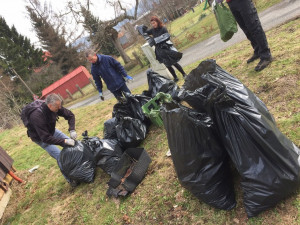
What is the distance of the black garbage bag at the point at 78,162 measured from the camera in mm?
3451

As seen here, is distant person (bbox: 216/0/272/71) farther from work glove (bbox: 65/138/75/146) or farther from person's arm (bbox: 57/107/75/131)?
work glove (bbox: 65/138/75/146)

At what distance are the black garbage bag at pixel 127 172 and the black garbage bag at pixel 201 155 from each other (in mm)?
1101

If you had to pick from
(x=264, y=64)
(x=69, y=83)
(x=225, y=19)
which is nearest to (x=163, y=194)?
(x=264, y=64)

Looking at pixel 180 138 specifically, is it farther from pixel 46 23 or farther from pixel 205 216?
pixel 46 23

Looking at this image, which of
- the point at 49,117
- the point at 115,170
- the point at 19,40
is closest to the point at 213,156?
the point at 115,170

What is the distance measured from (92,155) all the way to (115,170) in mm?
585

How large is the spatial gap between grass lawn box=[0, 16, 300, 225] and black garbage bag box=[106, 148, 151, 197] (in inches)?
3.4

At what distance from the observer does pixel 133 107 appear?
4.07 m

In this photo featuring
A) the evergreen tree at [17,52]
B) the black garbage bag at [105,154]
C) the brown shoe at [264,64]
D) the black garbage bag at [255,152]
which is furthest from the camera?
the evergreen tree at [17,52]

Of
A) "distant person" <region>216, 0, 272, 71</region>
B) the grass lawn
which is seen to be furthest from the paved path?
"distant person" <region>216, 0, 272, 71</region>

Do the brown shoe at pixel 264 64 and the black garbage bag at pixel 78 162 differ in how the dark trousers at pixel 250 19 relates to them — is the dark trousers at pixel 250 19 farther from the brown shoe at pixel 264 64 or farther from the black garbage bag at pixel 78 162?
the black garbage bag at pixel 78 162

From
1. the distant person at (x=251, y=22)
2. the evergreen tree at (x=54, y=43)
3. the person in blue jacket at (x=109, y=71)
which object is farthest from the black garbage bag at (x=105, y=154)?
the evergreen tree at (x=54, y=43)

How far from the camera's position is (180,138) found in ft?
6.28

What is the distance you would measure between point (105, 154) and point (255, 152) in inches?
91.9
